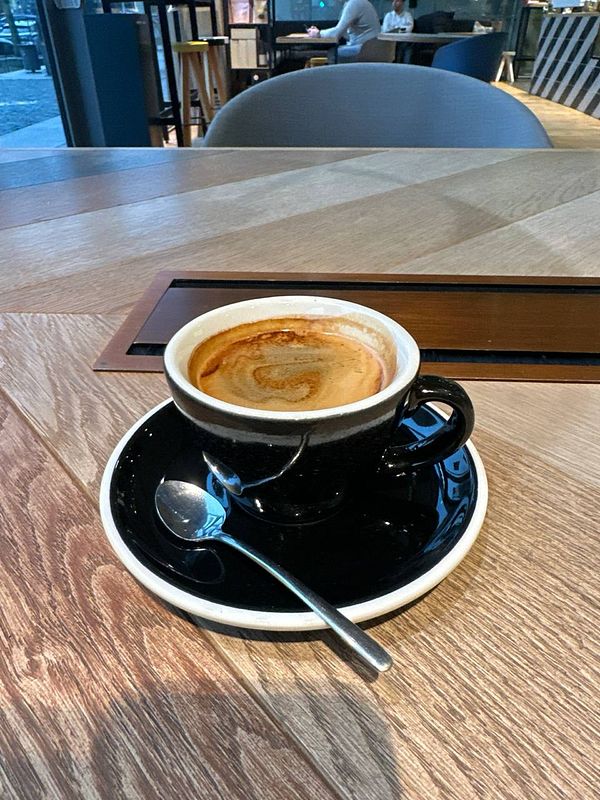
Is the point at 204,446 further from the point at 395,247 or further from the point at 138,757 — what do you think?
the point at 395,247

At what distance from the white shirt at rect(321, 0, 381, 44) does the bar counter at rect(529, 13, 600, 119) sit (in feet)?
5.38

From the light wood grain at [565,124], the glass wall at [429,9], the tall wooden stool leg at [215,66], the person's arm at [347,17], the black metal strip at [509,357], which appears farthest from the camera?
the glass wall at [429,9]

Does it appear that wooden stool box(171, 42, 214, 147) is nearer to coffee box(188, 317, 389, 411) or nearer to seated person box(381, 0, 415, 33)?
seated person box(381, 0, 415, 33)

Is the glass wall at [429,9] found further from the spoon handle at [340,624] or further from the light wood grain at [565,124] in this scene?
the spoon handle at [340,624]

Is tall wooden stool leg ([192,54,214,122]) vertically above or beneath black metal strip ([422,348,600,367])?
beneath

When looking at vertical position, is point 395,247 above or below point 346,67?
below

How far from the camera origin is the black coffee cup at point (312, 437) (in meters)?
0.24

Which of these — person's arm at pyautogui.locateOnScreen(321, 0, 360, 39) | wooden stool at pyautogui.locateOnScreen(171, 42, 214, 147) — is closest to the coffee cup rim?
wooden stool at pyautogui.locateOnScreen(171, 42, 214, 147)

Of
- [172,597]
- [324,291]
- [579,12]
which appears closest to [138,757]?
[172,597]

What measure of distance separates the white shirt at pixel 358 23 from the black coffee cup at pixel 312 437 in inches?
187

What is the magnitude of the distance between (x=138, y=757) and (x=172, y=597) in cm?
5

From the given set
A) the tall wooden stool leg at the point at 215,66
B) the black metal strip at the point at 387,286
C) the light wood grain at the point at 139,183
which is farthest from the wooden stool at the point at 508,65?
the black metal strip at the point at 387,286

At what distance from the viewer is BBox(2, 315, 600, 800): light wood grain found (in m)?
0.19

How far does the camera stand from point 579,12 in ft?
15.9
